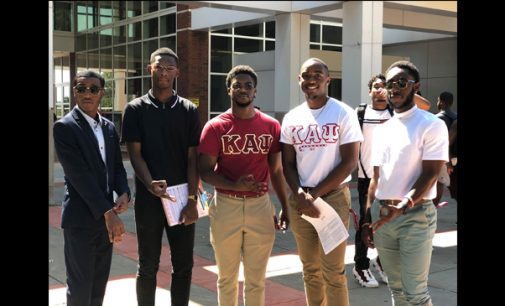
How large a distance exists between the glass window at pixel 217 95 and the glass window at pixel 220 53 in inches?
15.3

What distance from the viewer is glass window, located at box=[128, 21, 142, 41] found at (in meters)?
24.3

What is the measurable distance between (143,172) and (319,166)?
4.12 ft

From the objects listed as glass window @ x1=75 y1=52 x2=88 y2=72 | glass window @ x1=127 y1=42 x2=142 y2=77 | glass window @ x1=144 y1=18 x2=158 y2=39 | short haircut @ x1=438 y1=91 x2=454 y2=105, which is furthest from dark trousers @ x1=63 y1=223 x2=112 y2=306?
glass window @ x1=75 y1=52 x2=88 y2=72

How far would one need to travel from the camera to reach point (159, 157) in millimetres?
3992

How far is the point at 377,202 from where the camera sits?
390 cm

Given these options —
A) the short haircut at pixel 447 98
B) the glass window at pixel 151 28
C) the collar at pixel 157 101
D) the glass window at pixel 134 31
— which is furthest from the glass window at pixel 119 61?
the collar at pixel 157 101

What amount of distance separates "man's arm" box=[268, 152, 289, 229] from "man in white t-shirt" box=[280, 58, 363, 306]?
0.06 metres

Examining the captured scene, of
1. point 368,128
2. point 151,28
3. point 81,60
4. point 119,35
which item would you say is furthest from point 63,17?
point 368,128

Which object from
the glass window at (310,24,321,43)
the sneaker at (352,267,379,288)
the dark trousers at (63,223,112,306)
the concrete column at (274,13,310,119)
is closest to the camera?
the dark trousers at (63,223,112,306)

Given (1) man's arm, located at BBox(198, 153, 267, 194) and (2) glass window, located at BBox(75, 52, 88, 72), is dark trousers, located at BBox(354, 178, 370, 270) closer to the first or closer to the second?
(1) man's arm, located at BBox(198, 153, 267, 194)

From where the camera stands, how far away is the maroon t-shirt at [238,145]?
3877 millimetres

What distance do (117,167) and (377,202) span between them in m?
1.87

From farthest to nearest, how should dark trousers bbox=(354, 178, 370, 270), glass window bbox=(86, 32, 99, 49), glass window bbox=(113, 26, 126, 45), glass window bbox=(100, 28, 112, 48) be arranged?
1. glass window bbox=(86, 32, 99, 49)
2. glass window bbox=(100, 28, 112, 48)
3. glass window bbox=(113, 26, 126, 45)
4. dark trousers bbox=(354, 178, 370, 270)
